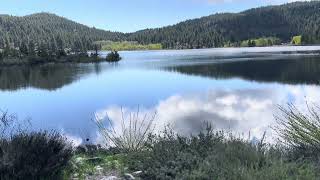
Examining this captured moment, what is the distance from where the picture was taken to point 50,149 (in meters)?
7.61

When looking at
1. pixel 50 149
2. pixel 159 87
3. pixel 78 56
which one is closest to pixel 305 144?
pixel 50 149

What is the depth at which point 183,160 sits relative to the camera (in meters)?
7.27

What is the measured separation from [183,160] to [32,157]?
2.22 metres

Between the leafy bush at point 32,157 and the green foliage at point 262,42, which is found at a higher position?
the leafy bush at point 32,157

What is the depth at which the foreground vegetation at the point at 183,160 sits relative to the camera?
6.15 meters


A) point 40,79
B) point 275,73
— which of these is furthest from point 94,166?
point 40,79

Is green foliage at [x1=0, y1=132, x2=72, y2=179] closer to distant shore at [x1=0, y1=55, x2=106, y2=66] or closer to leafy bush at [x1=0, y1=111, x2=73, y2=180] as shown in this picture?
leafy bush at [x1=0, y1=111, x2=73, y2=180]

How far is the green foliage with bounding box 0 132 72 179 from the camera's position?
22.6ft

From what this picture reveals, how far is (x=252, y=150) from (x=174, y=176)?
1.17 meters

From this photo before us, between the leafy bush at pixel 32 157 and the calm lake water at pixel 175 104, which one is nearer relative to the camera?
the leafy bush at pixel 32 157

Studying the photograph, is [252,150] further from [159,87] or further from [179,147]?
[159,87]

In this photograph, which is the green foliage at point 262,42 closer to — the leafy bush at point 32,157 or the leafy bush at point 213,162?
the leafy bush at point 213,162

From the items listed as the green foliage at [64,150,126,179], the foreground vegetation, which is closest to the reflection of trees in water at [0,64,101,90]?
the green foliage at [64,150,126,179]

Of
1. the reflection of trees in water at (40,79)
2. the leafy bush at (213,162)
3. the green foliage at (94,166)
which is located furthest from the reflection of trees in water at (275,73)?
the leafy bush at (213,162)
